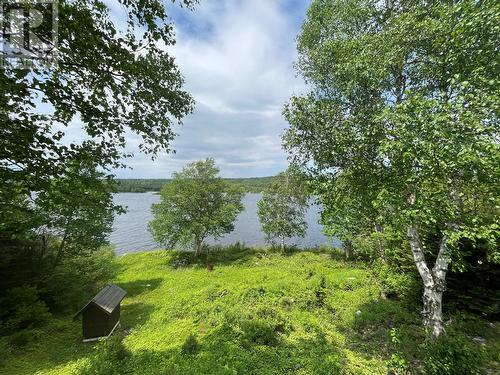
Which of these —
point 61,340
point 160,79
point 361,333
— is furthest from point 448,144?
point 61,340

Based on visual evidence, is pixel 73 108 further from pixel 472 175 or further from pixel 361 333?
pixel 361 333

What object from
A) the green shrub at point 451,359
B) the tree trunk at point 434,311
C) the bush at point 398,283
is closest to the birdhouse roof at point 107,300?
the green shrub at point 451,359

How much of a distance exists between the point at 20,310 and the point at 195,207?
1592 centimetres

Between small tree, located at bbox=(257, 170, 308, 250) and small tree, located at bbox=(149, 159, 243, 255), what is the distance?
3428 mm

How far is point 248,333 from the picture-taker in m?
8.52

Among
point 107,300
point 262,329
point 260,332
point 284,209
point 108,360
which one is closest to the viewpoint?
point 108,360

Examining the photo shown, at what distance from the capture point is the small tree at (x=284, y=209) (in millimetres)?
26578

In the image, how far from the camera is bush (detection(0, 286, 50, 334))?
9922 millimetres

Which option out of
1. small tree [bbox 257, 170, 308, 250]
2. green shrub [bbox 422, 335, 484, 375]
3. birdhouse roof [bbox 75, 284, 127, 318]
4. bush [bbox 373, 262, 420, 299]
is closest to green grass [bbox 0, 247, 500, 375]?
bush [bbox 373, 262, 420, 299]

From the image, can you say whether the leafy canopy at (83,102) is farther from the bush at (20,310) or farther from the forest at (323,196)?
the bush at (20,310)

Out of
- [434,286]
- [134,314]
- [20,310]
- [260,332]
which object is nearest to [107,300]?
[134,314]

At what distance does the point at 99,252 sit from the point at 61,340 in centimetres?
1003

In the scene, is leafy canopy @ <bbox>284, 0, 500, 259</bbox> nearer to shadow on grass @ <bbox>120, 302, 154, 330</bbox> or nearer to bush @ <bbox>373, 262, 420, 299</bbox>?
bush @ <bbox>373, 262, 420, 299</bbox>

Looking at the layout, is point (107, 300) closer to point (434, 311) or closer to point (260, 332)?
point (260, 332)
